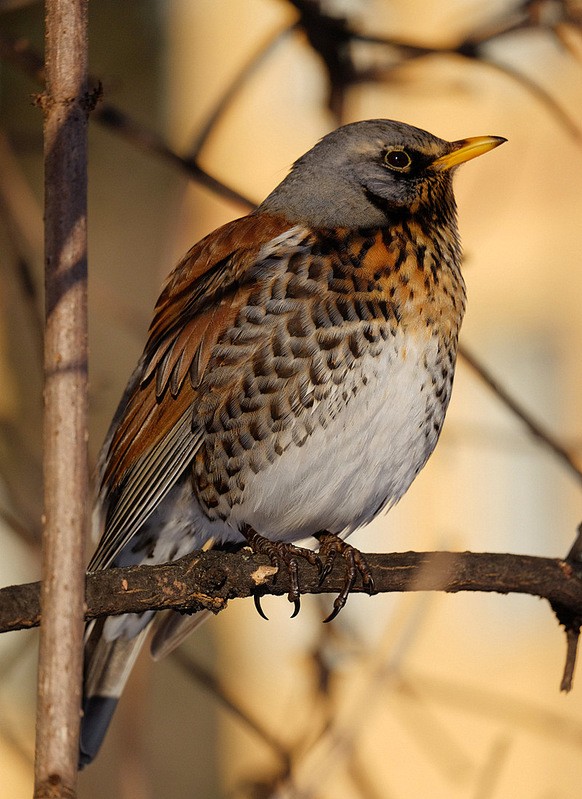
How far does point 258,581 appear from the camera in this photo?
5.96 feet

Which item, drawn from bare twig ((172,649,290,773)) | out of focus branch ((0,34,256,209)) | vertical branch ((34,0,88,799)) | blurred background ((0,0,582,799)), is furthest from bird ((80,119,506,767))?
blurred background ((0,0,582,799))

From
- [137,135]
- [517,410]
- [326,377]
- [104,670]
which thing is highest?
[137,135]

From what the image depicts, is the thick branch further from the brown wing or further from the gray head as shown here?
the gray head

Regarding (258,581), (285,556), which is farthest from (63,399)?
(285,556)

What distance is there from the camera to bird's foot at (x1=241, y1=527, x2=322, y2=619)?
1.91 metres

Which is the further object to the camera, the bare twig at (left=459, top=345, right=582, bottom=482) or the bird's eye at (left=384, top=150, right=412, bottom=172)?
the bird's eye at (left=384, top=150, right=412, bottom=172)

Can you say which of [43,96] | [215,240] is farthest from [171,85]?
[43,96]

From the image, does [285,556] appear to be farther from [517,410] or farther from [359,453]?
[517,410]

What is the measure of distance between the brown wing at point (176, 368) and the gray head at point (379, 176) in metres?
0.12

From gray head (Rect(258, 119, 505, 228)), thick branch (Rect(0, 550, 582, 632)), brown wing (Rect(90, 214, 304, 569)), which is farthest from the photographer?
gray head (Rect(258, 119, 505, 228))

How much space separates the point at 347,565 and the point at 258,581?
25 centimetres

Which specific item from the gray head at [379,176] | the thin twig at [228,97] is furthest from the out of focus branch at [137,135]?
the gray head at [379,176]

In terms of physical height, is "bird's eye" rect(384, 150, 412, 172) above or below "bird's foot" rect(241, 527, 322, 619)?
above

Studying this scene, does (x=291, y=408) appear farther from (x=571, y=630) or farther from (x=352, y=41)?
(x=352, y=41)
